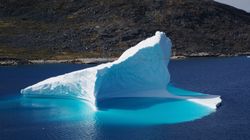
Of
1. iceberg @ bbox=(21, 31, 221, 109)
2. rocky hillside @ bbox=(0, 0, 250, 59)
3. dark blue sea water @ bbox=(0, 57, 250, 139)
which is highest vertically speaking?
rocky hillside @ bbox=(0, 0, 250, 59)

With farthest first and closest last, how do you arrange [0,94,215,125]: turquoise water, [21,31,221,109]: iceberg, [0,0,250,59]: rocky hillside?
[0,0,250,59]: rocky hillside, [21,31,221,109]: iceberg, [0,94,215,125]: turquoise water

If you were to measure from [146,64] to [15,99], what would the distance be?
16209 millimetres

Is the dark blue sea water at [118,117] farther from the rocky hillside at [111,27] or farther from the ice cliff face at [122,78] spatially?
the rocky hillside at [111,27]

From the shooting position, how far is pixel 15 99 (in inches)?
2153

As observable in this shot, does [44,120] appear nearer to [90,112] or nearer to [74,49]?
[90,112]

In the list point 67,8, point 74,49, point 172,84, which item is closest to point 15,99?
point 172,84

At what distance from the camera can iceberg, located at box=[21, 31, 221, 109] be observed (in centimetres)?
4697

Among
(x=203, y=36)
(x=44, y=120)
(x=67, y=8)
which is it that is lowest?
(x=44, y=120)

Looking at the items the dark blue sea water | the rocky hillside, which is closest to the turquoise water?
the dark blue sea water

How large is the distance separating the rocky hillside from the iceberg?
56.1 meters

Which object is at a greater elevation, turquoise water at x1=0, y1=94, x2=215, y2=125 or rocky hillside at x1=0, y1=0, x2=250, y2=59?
rocky hillside at x1=0, y1=0, x2=250, y2=59

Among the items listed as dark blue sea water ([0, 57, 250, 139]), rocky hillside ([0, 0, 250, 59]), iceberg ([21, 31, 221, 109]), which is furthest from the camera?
rocky hillside ([0, 0, 250, 59])

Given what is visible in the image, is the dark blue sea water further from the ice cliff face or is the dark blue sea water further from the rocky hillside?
the rocky hillside

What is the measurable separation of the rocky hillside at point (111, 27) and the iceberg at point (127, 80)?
56076mm
